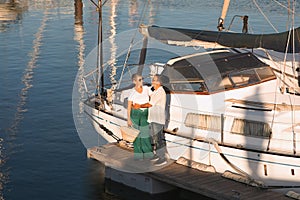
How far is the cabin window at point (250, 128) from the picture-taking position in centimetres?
1525

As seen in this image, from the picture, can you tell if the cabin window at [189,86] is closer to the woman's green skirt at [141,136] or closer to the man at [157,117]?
the man at [157,117]

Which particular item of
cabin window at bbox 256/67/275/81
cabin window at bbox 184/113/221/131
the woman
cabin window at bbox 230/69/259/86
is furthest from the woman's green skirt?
cabin window at bbox 256/67/275/81

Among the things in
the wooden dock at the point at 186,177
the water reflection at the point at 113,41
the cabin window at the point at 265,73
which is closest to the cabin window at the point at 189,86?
the cabin window at the point at 265,73

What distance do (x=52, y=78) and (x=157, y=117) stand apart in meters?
14.2

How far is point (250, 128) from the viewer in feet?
50.7

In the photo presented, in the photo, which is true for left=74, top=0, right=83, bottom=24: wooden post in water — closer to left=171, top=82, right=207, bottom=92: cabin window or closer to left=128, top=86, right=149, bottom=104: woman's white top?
left=171, top=82, right=207, bottom=92: cabin window

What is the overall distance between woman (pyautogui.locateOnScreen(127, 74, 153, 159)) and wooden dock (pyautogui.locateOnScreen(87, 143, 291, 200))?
281mm

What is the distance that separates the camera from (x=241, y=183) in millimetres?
15039

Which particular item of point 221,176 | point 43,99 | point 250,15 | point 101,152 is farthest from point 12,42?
point 221,176

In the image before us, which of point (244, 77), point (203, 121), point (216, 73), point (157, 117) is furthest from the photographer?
point (244, 77)

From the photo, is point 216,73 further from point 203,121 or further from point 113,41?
point 113,41

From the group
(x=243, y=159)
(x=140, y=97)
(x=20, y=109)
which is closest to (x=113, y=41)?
(x=20, y=109)

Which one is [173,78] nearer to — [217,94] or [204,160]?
[217,94]

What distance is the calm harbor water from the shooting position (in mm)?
18078
